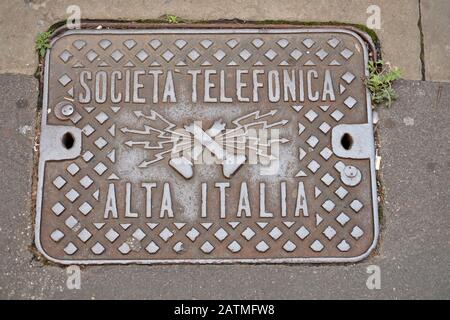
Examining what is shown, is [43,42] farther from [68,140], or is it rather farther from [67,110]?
[68,140]

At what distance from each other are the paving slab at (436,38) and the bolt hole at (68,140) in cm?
182

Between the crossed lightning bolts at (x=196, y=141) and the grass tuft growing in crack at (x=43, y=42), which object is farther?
the grass tuft growing in crack at (x=43, y=42)

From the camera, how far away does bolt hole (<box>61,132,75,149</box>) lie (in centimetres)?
277

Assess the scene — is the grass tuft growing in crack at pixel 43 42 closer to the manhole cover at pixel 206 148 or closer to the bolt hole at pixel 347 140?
the manhole cover at pixel 206 148

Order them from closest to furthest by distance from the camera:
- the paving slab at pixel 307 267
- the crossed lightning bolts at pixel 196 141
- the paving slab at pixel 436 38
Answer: the paving slab at pixel 307 267 < the crossed lightning bolts at pixel 196 141 < the paving slab at pixel 436 38

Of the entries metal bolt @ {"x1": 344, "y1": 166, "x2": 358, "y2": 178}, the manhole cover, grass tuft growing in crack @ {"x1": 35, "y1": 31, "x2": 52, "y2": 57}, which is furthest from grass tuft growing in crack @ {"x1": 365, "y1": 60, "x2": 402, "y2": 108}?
grass tuft growing in crack @ {"x1": 35, "y1": 31, "x2": 52, "y2": 57}

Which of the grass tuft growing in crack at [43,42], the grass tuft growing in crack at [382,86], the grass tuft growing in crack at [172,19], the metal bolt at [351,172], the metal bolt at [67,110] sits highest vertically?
the grass tuft growing in crack at [172,19]

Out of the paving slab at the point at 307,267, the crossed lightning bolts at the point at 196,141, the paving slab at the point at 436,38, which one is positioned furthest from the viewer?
the paving slab at the point at 436,38

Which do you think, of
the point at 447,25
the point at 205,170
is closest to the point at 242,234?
the point at 205,170

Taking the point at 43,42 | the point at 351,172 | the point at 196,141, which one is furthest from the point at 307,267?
the point at 43,42

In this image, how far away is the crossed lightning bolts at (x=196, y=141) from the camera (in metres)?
2.73

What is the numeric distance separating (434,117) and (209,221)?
1239 millimetres

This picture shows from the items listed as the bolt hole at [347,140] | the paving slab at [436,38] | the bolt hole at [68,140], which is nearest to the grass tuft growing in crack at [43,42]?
the bolt hole at [68,140]
